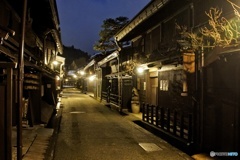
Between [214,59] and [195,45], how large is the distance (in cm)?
162

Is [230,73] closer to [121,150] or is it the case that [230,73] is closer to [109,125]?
[121,150]

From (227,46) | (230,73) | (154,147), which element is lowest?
(154,147)

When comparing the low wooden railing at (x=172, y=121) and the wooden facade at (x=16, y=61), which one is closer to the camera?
the wooden facade at (x=16, y=61)

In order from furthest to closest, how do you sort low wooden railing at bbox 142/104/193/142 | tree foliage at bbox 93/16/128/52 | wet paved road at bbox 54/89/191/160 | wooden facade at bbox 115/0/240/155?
1. tree foliage at bbox 93/16/128/52
2. low wooden railing at bbox 142/104/193/142
3. wet paved road at bbox 54/89/191/160
4. wooden facade at bbox 115/0/240/155

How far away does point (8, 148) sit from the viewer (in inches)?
239

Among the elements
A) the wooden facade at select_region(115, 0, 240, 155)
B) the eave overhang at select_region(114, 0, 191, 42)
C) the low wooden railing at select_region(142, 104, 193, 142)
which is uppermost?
the eave overhang at select_region(114, 0, 191, 42)

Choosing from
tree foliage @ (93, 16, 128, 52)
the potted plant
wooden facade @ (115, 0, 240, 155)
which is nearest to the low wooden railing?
wooden facade @ (115, 0, 240, 155)

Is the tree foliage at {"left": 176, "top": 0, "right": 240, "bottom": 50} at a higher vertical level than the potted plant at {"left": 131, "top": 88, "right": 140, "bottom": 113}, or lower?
higher

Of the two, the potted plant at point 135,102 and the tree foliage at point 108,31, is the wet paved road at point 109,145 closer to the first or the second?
the potted plant at point 135,102

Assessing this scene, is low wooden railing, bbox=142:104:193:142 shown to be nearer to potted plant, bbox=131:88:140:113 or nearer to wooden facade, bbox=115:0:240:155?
wooden facade, bbox=115:0:240:155

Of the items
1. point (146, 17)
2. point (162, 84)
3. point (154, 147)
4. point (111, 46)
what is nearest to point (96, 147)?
point (154, 147)

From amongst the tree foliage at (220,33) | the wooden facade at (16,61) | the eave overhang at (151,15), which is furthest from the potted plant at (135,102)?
the tree foliage at (220,33)

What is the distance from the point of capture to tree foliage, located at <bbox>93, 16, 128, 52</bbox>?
51.7 m

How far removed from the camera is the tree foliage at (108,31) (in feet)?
170
